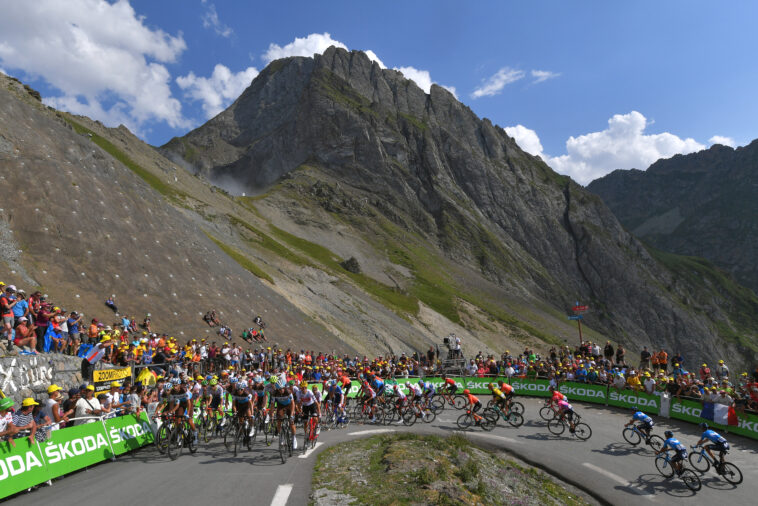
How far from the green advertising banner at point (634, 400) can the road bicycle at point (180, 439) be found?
2322 centimetres

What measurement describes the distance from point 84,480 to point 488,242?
455ft

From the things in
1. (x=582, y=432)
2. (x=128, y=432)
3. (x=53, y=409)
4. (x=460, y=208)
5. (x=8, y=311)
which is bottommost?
(x=582, y=432)

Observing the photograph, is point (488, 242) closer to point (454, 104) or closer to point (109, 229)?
point (454, 104)

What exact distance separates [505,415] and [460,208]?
430 feet

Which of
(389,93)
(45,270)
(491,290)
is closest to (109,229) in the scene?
(45,270)

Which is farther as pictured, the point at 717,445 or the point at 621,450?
the point at 621,450

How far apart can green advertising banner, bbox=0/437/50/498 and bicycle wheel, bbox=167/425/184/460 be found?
349 centimetres

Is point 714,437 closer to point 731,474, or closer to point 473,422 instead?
point 731,474

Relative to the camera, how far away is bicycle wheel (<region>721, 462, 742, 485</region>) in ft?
50.4

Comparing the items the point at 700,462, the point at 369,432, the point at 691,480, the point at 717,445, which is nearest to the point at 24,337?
the point at 369,432

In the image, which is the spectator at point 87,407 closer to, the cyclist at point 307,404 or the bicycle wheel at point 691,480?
the cyclist at point 307,404

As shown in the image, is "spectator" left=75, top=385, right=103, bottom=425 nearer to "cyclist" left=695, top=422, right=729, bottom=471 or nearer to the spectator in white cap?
the spectator in white cap

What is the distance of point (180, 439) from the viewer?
15141 millimetres

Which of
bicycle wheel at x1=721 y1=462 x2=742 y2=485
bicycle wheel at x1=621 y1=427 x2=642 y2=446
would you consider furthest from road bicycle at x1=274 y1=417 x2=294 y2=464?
bicycle wheel at x1=721 y1=462 x2=742 y2=485
